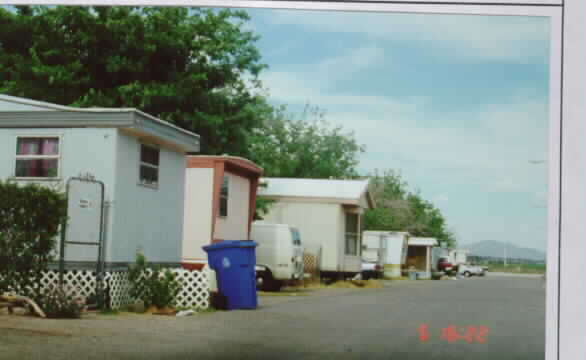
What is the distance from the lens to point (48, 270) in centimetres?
640

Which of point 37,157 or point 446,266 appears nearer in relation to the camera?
point 37,157

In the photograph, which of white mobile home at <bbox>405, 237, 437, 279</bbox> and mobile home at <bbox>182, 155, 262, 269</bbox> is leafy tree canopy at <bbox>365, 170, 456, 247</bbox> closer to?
white mobile home at <bbox>405, 237, 437, 279</bbox>

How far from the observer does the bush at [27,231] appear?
20.5 ft

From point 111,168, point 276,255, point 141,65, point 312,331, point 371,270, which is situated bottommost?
point 312,331

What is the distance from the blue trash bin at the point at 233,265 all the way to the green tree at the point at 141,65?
0.87m

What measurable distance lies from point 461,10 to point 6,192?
164 inches

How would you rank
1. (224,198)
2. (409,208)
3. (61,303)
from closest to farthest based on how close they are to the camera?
(409,208), (61,303), (224,198)

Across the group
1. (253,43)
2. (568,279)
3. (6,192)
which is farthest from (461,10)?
(6,192)

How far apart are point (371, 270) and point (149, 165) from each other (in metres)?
2.25

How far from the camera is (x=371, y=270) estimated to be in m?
7.00

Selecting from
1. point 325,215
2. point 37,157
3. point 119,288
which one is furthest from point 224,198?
point 37,157

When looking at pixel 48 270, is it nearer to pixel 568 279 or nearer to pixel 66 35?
pixel 66 35

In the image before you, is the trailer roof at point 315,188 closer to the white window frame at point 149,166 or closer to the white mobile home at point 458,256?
the white mobile home at point 458,256

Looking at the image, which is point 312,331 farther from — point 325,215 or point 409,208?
point 325,215
